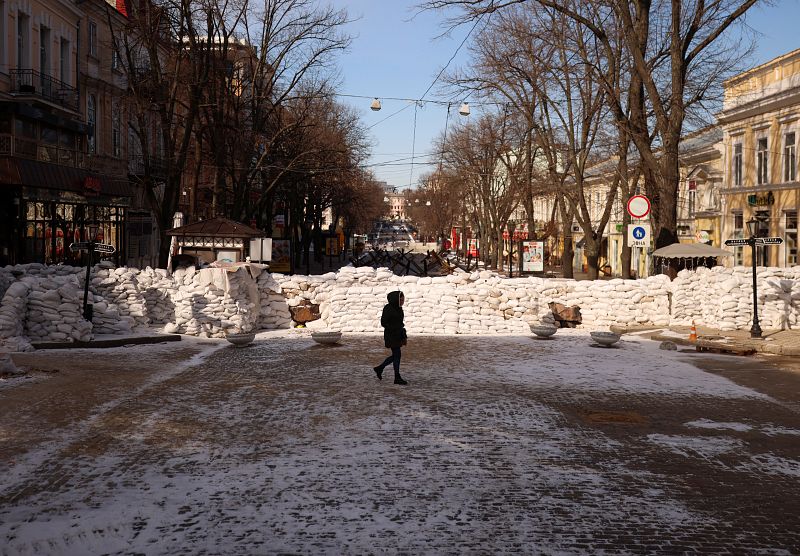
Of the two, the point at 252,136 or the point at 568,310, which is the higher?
the point at 252,136

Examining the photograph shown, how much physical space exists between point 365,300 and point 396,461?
13.5 metres

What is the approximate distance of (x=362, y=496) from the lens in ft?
22.9

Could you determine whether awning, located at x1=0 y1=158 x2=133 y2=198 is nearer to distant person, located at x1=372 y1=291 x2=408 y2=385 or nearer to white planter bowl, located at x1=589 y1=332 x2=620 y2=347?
distant person, located at x1=372 y1=291 x2=408 y2=385

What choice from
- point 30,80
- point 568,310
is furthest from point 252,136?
point 568,310

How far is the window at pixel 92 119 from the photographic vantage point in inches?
1403

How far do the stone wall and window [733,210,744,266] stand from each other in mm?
16214

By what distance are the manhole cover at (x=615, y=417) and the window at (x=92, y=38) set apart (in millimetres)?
31648

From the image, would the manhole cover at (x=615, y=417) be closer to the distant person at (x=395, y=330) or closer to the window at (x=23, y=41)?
the distant person at (x=395, y=330)

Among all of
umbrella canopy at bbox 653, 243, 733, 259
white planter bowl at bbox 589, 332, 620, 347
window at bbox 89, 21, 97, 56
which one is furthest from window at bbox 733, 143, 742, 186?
window at bbox 89, 21, 97, 56

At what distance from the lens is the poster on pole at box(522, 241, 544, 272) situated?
113 ft

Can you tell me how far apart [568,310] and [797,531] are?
16237 mm

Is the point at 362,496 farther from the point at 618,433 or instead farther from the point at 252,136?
the point at 252,136

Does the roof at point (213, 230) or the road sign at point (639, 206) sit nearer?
the road sign at point (639, 206)

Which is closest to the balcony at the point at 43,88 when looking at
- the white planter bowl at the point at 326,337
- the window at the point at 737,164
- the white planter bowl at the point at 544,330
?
the white planter bowl at the point at 326,337
